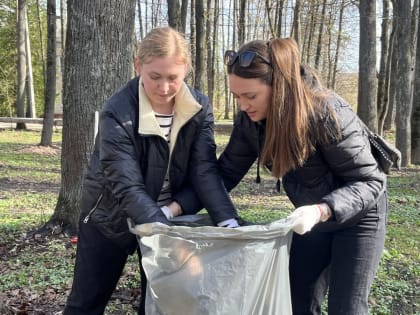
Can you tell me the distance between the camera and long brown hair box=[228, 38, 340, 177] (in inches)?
75.2

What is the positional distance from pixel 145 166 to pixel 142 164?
0.6 inches

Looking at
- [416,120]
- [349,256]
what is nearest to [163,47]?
[349,256]

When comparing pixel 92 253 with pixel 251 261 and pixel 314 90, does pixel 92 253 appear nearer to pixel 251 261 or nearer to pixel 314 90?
pixel 251 261

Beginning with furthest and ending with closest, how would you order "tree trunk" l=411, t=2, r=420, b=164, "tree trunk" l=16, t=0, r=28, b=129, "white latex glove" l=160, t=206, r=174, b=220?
"tree trunk" l=16, t=0, r=28, b=129
"tree trunk" l=411, t=2, r=420, b=164
"white latex glove" l=160, t=206, r=174, b=220

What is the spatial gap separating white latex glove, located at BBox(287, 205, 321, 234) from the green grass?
1.34 metres

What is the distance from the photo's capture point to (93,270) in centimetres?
239

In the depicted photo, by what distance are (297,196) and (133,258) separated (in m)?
2.32

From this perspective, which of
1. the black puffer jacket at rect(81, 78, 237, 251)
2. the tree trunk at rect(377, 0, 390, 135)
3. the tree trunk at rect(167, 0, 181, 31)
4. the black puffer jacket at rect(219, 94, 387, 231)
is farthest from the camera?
the tree trunk at rect(377, 0, 390, 135)

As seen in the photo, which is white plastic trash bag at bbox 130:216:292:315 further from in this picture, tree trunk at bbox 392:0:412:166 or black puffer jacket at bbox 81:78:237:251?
tree trunk at bbox 392:0:412:166

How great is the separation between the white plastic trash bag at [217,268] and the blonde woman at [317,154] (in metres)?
0.16

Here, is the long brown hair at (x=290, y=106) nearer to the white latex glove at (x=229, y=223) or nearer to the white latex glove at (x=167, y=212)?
the white latex glove at (x=229, y=223)

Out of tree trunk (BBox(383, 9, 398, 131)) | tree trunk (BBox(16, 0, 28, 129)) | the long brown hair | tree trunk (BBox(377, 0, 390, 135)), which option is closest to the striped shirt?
the long brown hair

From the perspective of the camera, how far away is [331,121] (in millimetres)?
1944

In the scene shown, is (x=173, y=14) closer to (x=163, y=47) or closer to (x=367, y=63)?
(x=367, y=63)
